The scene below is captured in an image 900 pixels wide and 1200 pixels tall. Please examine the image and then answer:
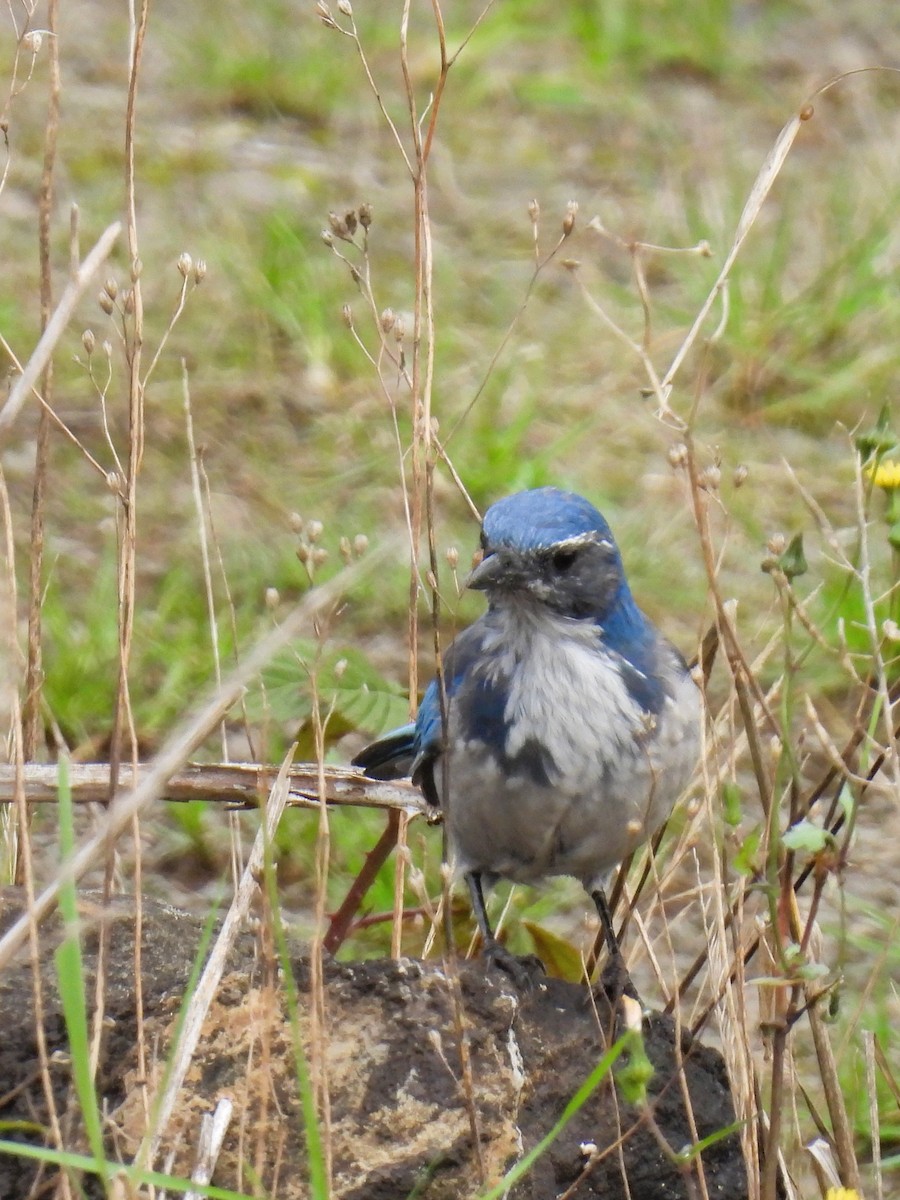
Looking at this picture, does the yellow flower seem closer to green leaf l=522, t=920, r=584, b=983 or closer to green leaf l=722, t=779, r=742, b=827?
green leaf l=722, t=779, r=742, b=827

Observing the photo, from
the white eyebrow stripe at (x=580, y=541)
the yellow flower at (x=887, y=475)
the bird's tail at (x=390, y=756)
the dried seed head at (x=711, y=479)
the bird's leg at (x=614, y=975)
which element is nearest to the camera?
the dried seed head at (x=711, y=479)

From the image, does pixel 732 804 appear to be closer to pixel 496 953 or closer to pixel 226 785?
pixel 496 953

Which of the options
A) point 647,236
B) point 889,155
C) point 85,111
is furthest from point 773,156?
point 85,111

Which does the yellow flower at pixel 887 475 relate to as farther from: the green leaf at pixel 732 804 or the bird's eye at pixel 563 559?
the bird's eye at pixel 563 559

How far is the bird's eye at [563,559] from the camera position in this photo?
3.73 metres

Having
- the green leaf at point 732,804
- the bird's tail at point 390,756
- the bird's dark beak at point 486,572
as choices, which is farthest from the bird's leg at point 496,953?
the green leaf at point 732,804

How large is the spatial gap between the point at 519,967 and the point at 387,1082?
0.47 meters

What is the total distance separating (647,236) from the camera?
732cm

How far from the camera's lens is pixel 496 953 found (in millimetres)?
3609

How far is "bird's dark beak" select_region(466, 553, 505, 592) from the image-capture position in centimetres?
361

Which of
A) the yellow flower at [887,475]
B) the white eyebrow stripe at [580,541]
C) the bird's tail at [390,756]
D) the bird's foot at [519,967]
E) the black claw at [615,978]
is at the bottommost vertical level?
the black claw at [615,978]

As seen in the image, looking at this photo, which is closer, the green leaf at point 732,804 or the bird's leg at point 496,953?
the green leaf at point 732,804

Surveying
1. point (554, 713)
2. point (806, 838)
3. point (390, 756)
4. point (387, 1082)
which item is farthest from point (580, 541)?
point (806, 838)

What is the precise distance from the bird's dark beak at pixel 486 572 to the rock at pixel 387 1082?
0.75 metres
